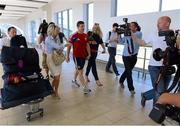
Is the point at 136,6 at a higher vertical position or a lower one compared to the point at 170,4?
higher

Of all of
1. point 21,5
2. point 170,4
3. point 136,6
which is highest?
point 21,5

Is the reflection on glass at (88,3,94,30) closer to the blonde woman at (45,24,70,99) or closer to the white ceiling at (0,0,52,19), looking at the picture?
the white ceiling at (0,0,52,19)

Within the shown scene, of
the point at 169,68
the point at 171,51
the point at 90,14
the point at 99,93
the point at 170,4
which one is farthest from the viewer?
the point at 90,14

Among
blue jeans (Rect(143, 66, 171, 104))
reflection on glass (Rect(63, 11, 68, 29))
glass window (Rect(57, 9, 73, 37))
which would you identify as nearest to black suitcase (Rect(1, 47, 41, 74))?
blue jeans (Rect(143, 66, 171, 104))

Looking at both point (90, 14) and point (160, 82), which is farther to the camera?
point (90, 14)

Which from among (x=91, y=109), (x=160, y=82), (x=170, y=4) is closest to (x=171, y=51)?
(x=160, y=82)

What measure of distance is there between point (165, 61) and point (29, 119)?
2030mm

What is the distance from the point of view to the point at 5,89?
2451 mm

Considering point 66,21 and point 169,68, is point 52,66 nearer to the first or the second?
point 169,68

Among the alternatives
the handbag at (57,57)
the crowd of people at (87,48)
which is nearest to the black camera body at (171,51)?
the crowd of people at (87,48)

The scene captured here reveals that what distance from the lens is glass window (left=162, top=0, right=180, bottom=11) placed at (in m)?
5.14

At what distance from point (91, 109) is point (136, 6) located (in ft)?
15.5

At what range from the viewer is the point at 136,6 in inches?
258

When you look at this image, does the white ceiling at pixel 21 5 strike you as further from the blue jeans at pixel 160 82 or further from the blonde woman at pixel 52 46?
the blue jeans at pixel 160 82
